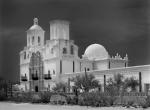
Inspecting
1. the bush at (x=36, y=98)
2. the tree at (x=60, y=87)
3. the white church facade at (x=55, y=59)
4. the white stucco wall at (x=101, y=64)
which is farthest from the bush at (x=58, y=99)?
the white stucco wall at (x=101, y=64)

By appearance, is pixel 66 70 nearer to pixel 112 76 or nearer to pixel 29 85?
pixel 29 85

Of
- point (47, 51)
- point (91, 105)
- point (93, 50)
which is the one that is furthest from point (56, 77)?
point (91, 105)

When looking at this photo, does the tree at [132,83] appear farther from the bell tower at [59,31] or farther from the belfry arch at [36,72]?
the belfry arch at [36,72]

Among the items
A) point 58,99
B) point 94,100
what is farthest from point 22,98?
point 94,100

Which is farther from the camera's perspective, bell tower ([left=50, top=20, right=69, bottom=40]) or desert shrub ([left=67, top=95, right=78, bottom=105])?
bell tower ([left=50, top=20, right=69, bottom=40])

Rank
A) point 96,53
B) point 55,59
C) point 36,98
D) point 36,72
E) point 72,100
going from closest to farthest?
1. point 72,100
2. point 36,98
3. point 55,59
4. point 36,72
5. point 96,53

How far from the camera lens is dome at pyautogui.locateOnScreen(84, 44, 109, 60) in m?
29.6

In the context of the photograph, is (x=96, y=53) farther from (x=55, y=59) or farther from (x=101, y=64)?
(x=55, y=59)

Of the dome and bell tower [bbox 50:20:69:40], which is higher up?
Answer: bell tower [bbox 50:20:69:40]

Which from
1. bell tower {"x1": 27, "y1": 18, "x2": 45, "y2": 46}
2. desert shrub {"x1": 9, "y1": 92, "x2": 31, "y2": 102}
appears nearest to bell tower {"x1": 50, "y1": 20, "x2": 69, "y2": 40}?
bell tower {"x1": 27, "y1": 18, "x2": 45, "y2": 46}

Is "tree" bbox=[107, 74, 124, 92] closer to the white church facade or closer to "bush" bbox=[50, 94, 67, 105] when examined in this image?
"bush" bbox=[50, 94, 67, 105]

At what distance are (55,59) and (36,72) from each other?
3034 millimetres

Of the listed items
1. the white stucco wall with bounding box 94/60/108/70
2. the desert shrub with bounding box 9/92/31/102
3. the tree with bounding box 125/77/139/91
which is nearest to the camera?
the tree with bounding box 125/77/139/91

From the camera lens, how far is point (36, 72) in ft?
95.3
